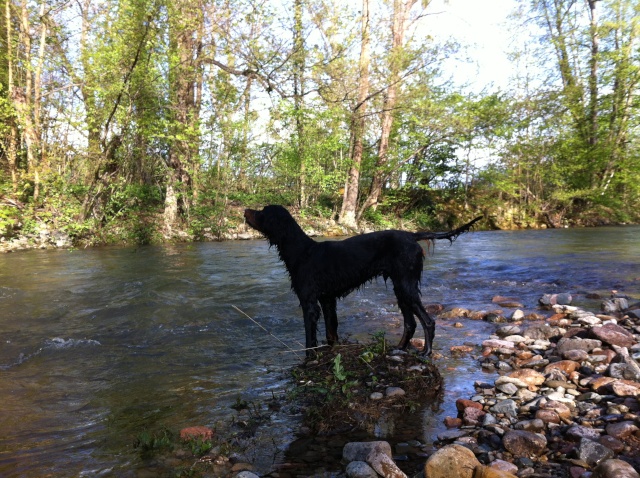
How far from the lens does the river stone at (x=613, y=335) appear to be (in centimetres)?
439

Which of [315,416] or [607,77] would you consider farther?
[607,77]

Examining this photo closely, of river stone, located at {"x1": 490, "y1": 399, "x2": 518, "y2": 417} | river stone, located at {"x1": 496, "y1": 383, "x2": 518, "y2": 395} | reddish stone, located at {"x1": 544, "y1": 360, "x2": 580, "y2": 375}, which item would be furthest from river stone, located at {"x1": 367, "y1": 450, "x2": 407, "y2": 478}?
reddish stone, located at {"x1": 544, "y1": 360, "x2": 580, "y2": 375}

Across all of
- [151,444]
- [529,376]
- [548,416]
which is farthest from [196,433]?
[529,376]

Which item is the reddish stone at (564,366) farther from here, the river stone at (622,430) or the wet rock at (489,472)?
the wet rock at (489,472)

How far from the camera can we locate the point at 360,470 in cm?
232

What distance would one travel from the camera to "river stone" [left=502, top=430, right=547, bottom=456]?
8.26 feet

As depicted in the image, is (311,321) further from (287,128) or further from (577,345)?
(287,128)

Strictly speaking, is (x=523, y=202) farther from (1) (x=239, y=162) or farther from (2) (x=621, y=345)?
(2) (x=621, y=345)

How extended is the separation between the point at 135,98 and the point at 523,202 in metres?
21.5

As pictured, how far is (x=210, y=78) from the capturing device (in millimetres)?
16453

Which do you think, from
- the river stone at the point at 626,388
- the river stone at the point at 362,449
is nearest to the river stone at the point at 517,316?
the river stone at the point at 626,388

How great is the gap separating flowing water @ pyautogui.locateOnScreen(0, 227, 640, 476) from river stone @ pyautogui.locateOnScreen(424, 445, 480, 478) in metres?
0.48

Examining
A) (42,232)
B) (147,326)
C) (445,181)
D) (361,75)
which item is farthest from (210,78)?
(445,181)

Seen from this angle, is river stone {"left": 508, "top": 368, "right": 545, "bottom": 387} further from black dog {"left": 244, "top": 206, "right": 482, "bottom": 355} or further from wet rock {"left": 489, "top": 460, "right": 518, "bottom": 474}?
wet rock {"left": 489, "top": 460, "right": 518, "bottom": 474}
